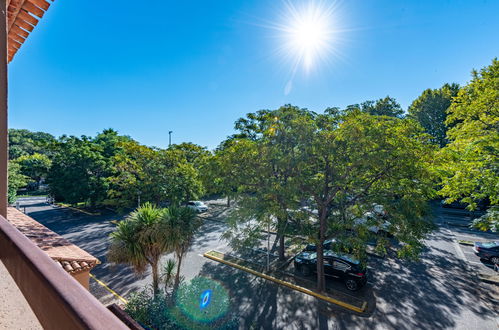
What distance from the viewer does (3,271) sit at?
7.93 ft

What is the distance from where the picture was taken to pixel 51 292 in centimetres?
77

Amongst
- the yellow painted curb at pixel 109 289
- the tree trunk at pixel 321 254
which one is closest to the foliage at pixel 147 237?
the yellow painted curb at pixel 109 289

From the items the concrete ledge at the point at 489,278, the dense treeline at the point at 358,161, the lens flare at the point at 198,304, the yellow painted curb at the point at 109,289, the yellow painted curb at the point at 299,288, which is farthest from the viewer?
the concrete ledge at the point at 489,278

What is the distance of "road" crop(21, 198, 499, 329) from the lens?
8.78 metres

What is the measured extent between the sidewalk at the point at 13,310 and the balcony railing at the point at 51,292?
96 cm

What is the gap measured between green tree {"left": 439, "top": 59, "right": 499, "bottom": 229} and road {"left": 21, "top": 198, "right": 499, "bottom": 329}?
2.42 m

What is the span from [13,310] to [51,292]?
1.96m

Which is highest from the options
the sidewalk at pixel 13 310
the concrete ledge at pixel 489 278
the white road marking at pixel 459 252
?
the sidewalk at pixel 13 310

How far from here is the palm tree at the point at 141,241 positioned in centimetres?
843

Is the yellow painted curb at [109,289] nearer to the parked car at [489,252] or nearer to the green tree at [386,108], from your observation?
the parked car at [489,252]

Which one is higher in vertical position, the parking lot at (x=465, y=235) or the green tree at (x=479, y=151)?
the green tree at (x=479, y=151)

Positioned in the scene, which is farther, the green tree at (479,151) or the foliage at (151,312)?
the green tree at (479,151)

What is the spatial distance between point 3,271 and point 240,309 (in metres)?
8.86

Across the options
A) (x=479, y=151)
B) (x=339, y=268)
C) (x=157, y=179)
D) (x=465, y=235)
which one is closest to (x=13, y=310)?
(x=339, y=268)
